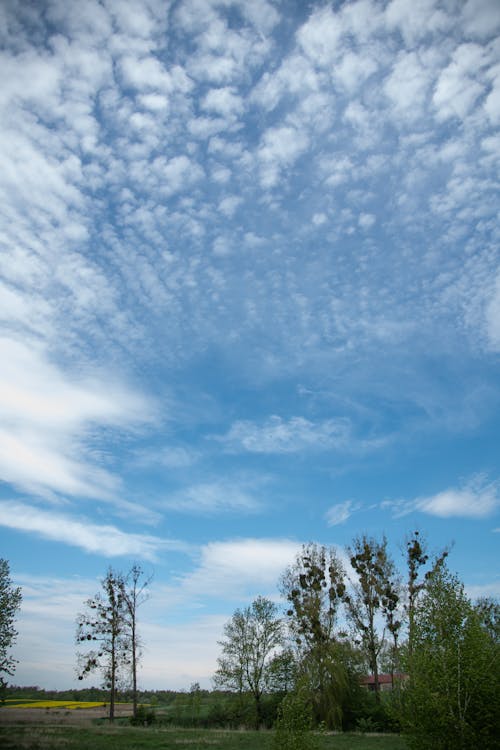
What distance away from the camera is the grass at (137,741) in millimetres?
27375

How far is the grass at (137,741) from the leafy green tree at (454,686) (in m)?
8.14

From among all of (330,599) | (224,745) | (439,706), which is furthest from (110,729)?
(439,706)

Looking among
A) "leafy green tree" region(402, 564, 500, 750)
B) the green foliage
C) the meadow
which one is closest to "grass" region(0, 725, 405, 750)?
the meadow

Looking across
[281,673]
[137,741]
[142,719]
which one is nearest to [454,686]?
[137,741]

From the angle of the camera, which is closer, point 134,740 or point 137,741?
point 137,741

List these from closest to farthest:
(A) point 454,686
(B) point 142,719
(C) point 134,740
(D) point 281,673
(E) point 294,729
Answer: (E) point 294,729, (A) point 454,686, (C) point 134,740, (B) point 142,719, (D) point 281,673

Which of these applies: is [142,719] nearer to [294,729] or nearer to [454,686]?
[294,729]

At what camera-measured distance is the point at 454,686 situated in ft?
73.5

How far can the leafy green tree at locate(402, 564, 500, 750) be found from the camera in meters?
21.4

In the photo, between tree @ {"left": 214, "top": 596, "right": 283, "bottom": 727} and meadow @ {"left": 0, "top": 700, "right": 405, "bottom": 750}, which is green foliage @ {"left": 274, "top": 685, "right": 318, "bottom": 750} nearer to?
meadow @ {"left": 0, "top": 700, "right": 405, "bottom": 750}

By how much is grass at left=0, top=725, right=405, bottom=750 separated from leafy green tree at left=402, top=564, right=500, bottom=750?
814 centimetres

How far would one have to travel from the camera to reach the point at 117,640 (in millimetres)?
50656

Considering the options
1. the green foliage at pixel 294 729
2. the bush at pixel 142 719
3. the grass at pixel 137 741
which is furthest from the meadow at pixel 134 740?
the green foliage at pixel 294 729

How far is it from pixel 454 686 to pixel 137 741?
21121 millimetres
